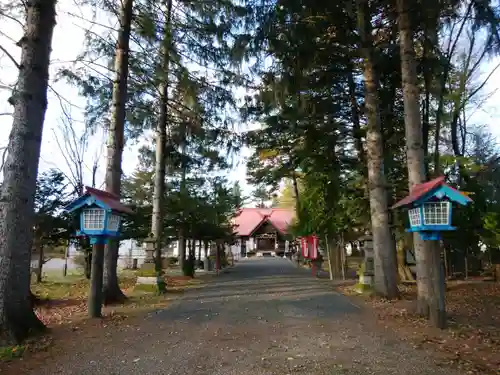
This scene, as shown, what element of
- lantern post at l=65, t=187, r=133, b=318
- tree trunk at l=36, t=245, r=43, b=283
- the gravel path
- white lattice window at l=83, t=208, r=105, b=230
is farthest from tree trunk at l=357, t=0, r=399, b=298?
tree trunk at l=36, t=245, r=43, b=283

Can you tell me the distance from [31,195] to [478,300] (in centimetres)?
992

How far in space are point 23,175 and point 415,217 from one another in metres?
6.10

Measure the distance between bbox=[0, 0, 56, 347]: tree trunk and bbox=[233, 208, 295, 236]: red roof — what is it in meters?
39.1

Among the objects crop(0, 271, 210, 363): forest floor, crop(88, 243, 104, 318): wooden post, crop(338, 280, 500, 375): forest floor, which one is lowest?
crop(338, 280, 500, 375): forest floor

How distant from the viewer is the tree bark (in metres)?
10.2

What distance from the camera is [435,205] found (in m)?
6.54

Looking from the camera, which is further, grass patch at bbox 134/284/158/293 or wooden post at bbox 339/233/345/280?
wooden post at bbox 339/233/345/280

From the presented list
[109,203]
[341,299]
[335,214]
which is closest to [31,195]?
[109,203]

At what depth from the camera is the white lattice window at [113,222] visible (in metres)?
7.61

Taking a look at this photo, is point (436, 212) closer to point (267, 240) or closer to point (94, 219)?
point (94, 219)

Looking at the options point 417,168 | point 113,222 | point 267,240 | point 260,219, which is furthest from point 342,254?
point 267,240

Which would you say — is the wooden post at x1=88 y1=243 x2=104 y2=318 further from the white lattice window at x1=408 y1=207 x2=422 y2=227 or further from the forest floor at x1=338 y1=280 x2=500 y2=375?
the white lattice window at x1=408 y1=207 x2=422 y2=227

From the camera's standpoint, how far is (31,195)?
6.20m

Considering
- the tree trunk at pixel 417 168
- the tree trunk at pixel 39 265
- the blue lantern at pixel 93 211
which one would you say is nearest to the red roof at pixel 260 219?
the tree trunk at pixel 39 265
